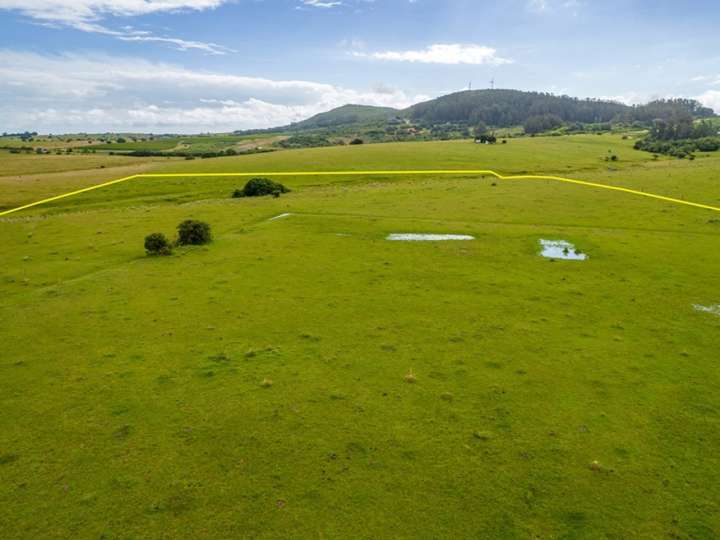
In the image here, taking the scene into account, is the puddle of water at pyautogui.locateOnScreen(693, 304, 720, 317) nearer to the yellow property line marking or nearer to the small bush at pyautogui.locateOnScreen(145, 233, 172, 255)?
the small bush at pyautogui.locateOnScreen(145, 233, 172, 255)

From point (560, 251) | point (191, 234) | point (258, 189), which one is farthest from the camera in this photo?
point (258, 189)

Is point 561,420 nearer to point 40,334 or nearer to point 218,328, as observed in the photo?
point 218,328

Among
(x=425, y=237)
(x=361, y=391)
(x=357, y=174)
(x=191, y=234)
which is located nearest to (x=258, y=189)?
(x=357, y=174)

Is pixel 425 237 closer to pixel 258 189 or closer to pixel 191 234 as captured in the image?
pixel 191 234

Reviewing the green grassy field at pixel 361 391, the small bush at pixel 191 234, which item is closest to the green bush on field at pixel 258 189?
the small bush at pixel 191 234

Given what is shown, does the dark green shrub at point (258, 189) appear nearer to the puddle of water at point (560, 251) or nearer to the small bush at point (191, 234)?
the small bush at point (191, 234)

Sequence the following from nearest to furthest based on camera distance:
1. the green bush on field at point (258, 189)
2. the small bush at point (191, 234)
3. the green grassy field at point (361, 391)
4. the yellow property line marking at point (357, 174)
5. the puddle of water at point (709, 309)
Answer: the green grassy field at point (361, 391) < the puddle of water at point (709, 309) < the small bush at point (191, 234) < the yellow property line marking at point (357, 174) < the green bush on field at point (258, 189)

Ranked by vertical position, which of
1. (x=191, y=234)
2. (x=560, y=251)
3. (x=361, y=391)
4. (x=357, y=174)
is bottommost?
(x=361, y=391)

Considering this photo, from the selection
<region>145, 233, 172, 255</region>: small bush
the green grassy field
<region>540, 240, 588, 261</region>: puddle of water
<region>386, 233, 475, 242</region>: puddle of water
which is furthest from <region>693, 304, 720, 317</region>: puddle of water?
<region>145, 233, 172, 255</region>: small bush
